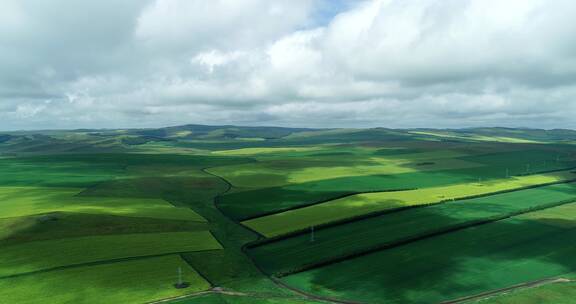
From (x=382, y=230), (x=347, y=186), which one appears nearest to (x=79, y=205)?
(x=382, y=230)

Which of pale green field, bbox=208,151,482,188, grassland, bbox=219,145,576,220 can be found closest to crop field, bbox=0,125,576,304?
grassland, bbox=219,145,576,220

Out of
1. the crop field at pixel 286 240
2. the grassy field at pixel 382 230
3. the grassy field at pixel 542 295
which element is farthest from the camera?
the grassy field at pixel 382 230

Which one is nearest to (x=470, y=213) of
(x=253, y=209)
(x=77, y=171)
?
(x=253, y=209)

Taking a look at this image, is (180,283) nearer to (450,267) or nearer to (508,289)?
(450,267)

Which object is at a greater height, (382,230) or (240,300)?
(382,230)

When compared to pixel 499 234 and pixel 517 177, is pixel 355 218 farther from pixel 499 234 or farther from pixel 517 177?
pixel 517 177

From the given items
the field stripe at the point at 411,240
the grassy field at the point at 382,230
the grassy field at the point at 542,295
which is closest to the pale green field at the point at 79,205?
the grassy field at the point at 382,230

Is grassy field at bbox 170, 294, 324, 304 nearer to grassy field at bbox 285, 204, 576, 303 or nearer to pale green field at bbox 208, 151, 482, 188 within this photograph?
grassy field at bbox 285, 204, 576, 303

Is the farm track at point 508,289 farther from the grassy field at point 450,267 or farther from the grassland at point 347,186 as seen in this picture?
the grassland at point 347,186
